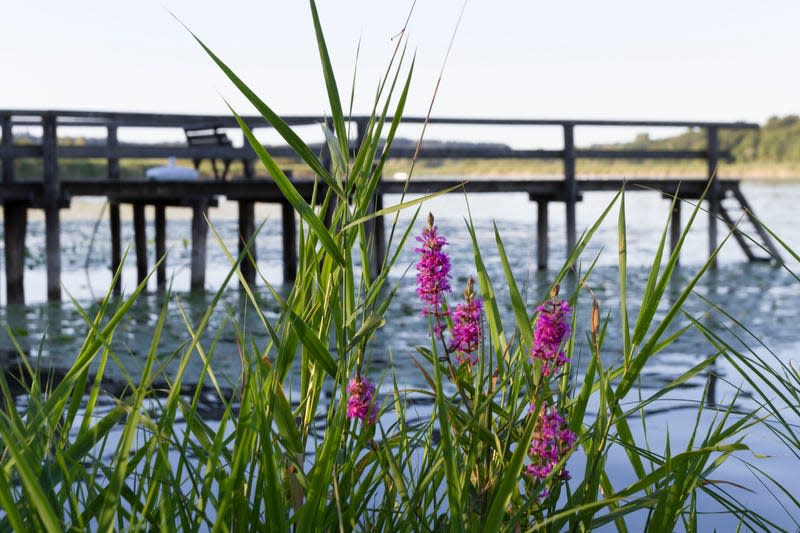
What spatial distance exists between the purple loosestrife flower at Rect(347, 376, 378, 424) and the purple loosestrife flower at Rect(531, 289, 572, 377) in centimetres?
22

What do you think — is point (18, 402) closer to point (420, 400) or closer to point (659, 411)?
point (420, 400)

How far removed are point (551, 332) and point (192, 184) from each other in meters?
9.49

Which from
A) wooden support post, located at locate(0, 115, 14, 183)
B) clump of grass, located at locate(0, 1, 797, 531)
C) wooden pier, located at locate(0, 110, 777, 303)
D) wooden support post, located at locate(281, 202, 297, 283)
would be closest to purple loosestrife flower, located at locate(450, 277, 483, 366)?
clump of grass, located at locate(0, 1, 797, 531)

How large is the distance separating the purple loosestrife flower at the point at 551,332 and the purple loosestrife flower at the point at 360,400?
0.22 m

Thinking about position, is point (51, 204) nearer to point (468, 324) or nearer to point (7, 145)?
point (7, 145)

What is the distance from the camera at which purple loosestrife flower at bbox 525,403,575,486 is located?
4.69 ft

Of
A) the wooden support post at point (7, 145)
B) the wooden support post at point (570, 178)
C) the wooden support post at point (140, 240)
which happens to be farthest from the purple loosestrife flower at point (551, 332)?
the wooden support post at point (140, 240)

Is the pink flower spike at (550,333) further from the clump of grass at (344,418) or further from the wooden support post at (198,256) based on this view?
the wooden support post at (198,256)

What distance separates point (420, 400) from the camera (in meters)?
5.30

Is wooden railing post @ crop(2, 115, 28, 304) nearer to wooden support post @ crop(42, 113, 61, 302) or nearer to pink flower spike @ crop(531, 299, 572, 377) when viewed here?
wooden support post @ crop(42, 113, 61, 302)

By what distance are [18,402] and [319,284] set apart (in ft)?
13.3

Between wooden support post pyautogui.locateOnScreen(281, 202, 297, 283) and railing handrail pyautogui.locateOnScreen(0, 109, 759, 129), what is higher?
railing handrail pyautogui.locateOnScreen(0, 109, 759, 129)

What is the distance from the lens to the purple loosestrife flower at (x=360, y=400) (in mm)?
1407

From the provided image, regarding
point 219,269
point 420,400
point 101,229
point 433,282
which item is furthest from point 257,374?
point 101,229
